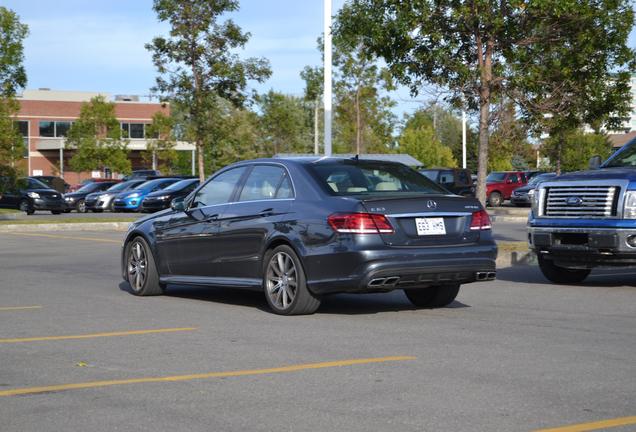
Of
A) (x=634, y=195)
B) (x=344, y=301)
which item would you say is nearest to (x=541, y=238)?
(x=634, y=195)

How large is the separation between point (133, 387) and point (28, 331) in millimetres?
2946

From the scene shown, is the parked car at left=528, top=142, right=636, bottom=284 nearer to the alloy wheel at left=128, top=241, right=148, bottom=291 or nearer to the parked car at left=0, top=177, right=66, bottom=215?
the alloy wheel at left=128, top=241, right=148, bottom=291

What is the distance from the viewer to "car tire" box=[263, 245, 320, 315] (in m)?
9.94

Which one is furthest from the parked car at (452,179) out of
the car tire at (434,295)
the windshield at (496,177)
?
the car tire at (434,295)

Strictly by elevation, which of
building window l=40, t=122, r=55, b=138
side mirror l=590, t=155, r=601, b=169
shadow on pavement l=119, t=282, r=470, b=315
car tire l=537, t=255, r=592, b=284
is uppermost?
building window l=40, t=122, r=55, b=138

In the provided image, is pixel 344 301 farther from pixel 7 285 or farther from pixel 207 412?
pixel 207 412

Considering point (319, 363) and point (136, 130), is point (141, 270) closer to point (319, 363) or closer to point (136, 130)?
point (319, 363)

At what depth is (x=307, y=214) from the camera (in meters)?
9.95

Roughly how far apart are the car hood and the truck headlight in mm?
225

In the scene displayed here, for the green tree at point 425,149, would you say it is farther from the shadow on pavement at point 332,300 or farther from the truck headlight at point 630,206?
the shadow on pavement at point 332,300

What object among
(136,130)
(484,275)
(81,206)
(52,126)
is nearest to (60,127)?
(52,126)

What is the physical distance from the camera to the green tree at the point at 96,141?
3295 inches

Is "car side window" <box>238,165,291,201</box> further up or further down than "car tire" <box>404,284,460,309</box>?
further up

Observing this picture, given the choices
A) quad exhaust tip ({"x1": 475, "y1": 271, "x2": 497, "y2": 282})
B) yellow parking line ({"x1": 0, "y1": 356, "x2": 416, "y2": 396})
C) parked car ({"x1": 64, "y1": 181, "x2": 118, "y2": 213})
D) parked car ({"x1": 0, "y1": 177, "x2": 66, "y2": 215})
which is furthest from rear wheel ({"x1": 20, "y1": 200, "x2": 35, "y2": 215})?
yellow parking line ({"x1": 0, "y1": 356, "x2": 416, "y2": 396})
